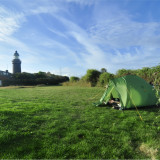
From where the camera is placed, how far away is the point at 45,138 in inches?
116

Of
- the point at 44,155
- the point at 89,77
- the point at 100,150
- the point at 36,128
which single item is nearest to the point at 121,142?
the point at 100,150

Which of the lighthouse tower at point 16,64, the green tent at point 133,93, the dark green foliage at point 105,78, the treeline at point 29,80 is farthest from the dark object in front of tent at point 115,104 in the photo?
the lighthouse tower at point 16,64

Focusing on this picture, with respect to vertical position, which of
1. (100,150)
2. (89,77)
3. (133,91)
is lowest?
(100,150)

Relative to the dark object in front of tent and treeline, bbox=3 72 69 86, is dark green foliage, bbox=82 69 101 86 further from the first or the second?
treeline, bbox=3 72 69 86

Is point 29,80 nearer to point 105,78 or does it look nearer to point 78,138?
point 105,78

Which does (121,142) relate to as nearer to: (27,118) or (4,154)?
(4,154)

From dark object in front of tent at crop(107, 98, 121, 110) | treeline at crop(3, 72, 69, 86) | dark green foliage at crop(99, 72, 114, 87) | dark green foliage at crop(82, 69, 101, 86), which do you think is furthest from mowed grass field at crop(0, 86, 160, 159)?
treeline at crop(3, 72, 69, 86)

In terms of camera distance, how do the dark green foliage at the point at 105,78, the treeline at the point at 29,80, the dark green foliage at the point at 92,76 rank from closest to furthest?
the dark green foliage at the point at 105,78, the dark green foliage at the point at 92,76, the treeline at the point at 29,80

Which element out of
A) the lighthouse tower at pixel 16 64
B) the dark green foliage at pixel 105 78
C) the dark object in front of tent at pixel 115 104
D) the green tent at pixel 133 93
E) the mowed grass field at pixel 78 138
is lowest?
the mowed grass field at pixel 78 138

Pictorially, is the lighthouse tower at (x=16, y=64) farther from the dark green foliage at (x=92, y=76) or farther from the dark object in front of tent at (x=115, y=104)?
the dark object in front of tent at (x=115, y=104)

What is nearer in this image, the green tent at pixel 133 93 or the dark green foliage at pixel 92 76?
the green tent at pixel 133 93

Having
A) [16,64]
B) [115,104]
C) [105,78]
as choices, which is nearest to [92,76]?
[105,78]

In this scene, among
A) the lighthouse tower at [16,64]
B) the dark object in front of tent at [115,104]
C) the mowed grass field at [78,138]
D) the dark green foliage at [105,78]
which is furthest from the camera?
the lighthouse tower at [16,64]

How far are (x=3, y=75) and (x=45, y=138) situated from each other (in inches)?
1471
